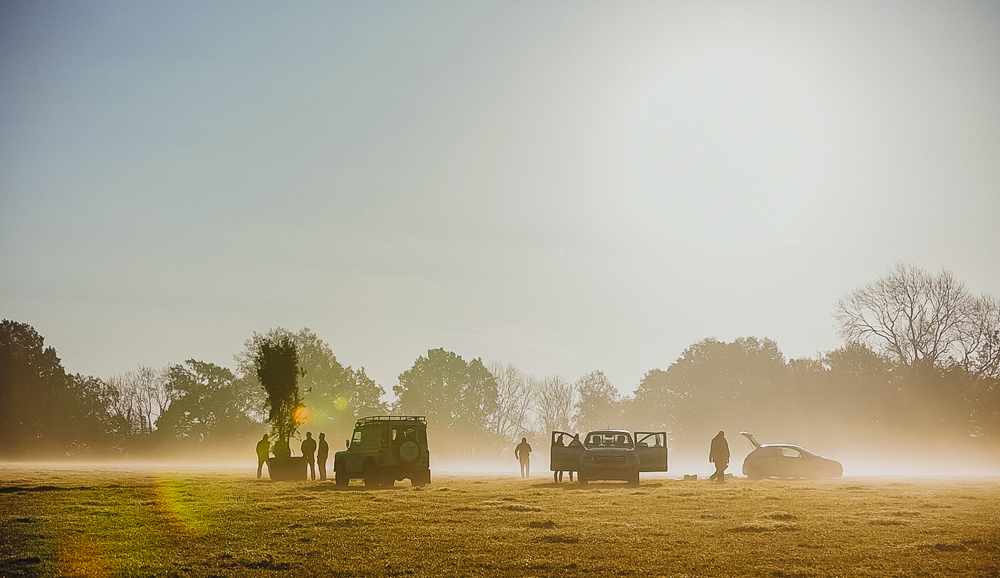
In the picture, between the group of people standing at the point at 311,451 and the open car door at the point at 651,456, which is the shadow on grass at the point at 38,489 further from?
the open car door at the point at 651,456

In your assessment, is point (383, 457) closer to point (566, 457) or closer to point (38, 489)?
point (566, 457)

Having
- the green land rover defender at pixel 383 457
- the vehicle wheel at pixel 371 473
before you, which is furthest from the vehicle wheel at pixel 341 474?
the vehicle wheel at pixel 371 473

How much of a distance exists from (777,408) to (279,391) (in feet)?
191

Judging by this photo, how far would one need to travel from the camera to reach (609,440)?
2703 cm

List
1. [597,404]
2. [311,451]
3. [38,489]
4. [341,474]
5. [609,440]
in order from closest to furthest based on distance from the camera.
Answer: [38,489]
[341,474]
[609,440]
[311,451]
[597,404]

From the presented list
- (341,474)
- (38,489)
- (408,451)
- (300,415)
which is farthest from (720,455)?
(38,489)

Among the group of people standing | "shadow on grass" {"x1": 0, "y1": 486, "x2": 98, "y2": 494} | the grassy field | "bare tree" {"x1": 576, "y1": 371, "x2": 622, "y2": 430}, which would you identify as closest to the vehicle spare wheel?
the grassy field

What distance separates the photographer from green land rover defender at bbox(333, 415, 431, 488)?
24.6m

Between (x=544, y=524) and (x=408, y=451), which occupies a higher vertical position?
(x=408, y=451)

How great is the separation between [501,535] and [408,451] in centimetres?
1329

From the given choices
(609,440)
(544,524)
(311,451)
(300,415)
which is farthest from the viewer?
(300,415)

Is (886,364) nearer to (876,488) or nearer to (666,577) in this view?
(876,488)

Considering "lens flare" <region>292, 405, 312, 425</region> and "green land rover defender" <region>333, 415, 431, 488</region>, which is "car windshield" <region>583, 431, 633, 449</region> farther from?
"lens flare" <region>292, 405, 312, 425</region>

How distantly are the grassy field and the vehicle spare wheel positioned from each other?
15.0 ft
